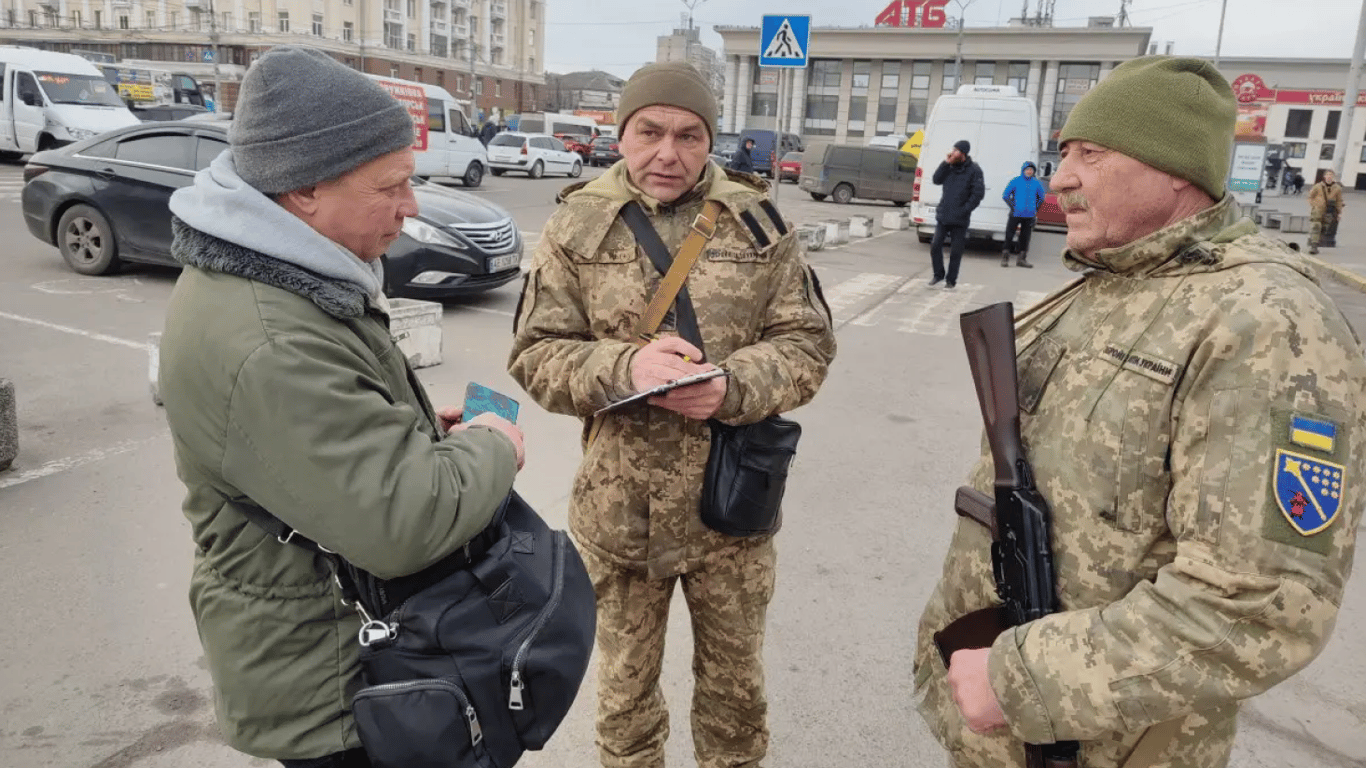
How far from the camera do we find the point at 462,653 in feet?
4.66

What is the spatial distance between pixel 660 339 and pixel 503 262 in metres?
6.50

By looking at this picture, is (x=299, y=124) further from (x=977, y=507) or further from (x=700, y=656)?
(x=700, y=656)

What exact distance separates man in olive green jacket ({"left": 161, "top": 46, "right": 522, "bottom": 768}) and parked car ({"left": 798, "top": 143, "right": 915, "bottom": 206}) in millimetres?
23810

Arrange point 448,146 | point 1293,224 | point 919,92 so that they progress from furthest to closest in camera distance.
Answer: point 919,92, point 448,146, point 1293,224

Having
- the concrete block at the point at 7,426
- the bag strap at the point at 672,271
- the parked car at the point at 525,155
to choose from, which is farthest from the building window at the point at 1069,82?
the bag strap at the point at 672,271

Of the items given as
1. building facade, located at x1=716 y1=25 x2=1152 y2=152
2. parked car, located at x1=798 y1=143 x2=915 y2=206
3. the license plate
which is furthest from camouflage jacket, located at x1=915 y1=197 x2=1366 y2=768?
building facade, located at x1=716 y1=25 x2=1152 y2=152

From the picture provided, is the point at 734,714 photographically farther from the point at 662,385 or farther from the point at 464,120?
the point at 464,120

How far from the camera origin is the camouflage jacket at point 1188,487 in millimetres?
1183

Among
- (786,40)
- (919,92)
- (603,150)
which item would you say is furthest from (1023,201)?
(919,92)

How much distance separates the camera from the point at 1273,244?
4.62 ft

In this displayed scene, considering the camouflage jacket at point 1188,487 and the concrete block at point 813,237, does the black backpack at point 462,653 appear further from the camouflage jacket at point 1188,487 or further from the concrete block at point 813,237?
the concrete block at point 813,237

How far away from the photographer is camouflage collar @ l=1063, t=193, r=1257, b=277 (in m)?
1.39

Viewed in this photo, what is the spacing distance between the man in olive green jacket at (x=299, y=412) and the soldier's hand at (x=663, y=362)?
18.0 inches

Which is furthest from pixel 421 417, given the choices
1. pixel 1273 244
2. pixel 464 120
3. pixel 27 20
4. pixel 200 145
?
pixel 27 20
